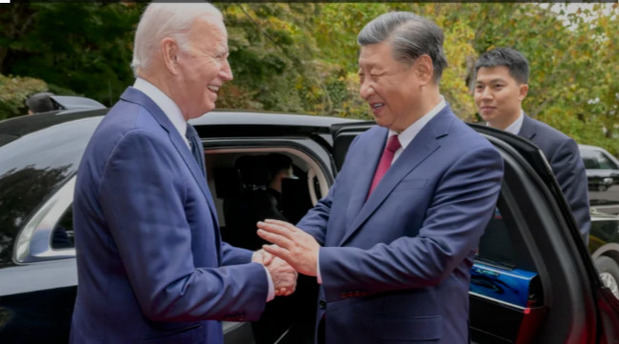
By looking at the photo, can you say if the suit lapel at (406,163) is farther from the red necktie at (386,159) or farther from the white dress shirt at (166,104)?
the white dress shirt at (166,104)

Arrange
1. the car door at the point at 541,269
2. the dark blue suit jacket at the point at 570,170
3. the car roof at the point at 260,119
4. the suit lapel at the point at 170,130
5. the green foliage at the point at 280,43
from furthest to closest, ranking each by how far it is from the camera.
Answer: the green foliage at the point at 280,43, the dark blue suit jacket at the point at 570,170, the car roof at the point at 260,119, the car door at the point at 541,269, the suit lapel at the point at 170,130

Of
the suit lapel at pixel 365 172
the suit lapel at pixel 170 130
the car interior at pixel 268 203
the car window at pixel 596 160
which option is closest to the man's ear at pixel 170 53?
the suit lapel at pixel 170 130

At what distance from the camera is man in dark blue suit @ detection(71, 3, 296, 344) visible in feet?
4.75

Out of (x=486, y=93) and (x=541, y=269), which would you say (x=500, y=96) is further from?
(x=541, y=269)

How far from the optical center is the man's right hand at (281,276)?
1.83 metres

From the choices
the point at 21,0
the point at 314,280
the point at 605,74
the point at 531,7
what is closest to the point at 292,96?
the point at 21,0

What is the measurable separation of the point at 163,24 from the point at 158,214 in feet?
1.86

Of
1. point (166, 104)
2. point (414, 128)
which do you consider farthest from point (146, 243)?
point (414, 128)

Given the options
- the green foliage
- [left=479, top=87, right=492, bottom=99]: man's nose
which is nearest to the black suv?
[left=479, top=87, right=492, bottom=99]: man's nose

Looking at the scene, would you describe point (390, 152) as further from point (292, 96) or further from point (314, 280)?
point (292, 96)

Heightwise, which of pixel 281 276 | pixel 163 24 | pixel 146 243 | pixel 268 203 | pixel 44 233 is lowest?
pixel 268 203

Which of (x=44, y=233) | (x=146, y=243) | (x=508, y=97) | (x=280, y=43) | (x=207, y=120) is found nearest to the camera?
(x=146, y=243)

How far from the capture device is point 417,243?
67.9 inches

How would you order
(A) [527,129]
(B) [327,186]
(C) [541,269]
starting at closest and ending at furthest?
(C) [541,269] → (B) [327,186] → (A) [527,129]
